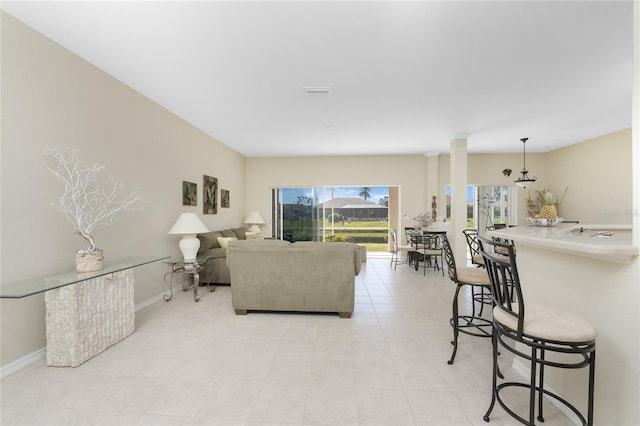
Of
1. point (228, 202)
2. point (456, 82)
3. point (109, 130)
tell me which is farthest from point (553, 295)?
point (228, 202)

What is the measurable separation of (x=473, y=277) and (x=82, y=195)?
3831 mm

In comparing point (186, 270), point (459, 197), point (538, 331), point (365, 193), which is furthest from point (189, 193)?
point (365, 193)

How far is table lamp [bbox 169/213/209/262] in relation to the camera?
378cm

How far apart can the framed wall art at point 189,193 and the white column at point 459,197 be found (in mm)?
5101

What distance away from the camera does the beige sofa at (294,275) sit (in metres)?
3.16

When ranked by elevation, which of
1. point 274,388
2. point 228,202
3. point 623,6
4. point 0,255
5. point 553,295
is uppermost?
point 623,6

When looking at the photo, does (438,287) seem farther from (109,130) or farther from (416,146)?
(109,130)

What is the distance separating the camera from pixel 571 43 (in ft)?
7.88

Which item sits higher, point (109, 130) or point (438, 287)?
point (109, 130)

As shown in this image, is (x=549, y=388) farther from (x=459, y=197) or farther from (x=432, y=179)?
(x=432, y=179)

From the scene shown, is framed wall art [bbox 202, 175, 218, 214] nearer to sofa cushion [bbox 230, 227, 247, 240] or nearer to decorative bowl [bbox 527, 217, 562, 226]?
sofa cushion [bbox 230, 227, 247, 240]

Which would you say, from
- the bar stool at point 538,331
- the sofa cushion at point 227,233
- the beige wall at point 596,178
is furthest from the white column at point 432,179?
the bar stool at point 538,331

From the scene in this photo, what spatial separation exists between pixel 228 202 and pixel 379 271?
3797 mm

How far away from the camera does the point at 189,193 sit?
15.1ft
